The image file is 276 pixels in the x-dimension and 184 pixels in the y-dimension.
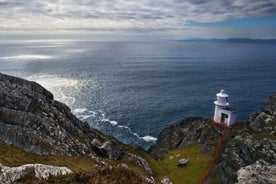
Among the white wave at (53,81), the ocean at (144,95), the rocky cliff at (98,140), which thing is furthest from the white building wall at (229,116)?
the white wave at (53,81)

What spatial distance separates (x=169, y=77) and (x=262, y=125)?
112136mm

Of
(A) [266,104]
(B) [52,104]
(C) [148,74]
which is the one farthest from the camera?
(C) [148,74]

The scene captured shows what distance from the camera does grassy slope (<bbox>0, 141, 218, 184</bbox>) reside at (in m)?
27.5

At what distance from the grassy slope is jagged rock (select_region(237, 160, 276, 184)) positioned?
45.3 ft

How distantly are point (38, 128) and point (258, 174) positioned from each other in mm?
31419

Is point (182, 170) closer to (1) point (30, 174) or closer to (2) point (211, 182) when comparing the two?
(2) point (211, 182)

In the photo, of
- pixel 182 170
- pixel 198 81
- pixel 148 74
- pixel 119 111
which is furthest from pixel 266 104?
pixel 148 74

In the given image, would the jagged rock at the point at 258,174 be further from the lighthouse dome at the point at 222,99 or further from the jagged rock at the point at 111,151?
the lighthouse dome at the point at 222,99

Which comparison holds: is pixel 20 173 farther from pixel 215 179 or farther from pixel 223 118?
pixel 223 118

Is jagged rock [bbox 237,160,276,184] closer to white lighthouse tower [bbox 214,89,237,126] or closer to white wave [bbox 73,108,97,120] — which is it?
white lighthouse tower [bbox 214,89,237,126]

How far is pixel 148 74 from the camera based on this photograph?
574 feet

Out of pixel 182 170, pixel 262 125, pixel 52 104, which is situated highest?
pixel 52 104

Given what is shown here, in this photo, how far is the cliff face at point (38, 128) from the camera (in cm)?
3262

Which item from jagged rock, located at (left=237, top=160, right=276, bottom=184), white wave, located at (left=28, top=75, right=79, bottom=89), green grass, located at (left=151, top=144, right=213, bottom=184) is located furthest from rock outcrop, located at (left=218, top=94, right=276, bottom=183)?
white wave, located at (left=28, top=75, right=79, bottom=89)
